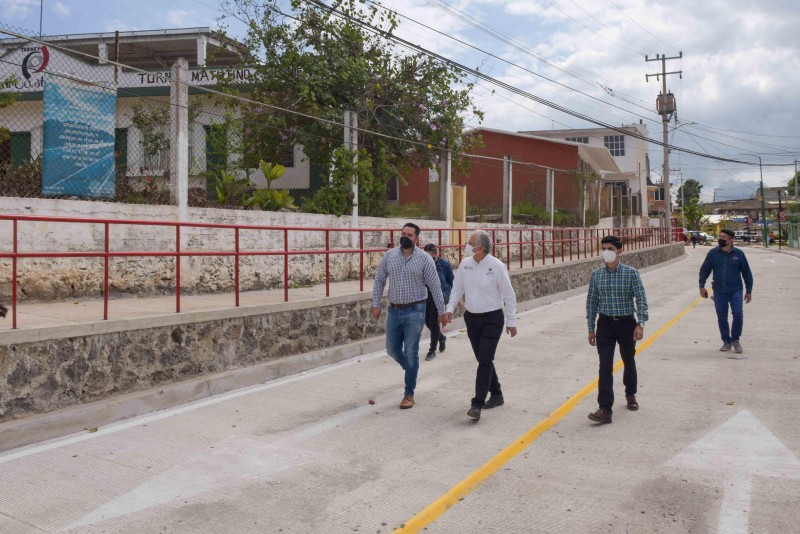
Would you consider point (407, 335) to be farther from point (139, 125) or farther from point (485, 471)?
point (139, 125)

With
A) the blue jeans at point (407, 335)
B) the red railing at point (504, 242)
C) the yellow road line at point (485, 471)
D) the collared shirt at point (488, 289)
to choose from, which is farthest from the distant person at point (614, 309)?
the red railing at point (504, 242)

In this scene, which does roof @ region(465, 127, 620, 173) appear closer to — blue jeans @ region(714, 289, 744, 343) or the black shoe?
blue jeans @ region(714, 289, 744, 343)

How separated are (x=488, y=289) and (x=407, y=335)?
3.22 ft

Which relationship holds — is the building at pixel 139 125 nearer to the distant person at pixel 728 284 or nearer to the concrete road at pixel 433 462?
the concrete road at pixel 433 462

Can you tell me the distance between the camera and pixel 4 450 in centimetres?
600

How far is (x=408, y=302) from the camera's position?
7.46 metres

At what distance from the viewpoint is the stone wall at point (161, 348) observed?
258 inches

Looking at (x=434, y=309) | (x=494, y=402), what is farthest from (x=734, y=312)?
(x=494, y=402)

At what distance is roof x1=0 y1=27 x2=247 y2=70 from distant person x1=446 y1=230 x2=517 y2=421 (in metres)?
23.6

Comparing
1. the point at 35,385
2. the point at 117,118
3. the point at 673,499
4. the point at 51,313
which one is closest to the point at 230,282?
the point at 117,118

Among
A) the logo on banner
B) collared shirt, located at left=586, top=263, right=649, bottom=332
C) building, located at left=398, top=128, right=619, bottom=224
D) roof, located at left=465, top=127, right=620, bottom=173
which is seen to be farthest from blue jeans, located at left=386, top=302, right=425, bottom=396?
roof, located at left=465, top=127, right=620, bottom=173

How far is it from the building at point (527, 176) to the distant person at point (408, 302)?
1391 cm

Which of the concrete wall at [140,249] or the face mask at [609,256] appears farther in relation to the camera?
the concrete wall at [140,249]

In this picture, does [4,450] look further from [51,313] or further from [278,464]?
[51,313]
